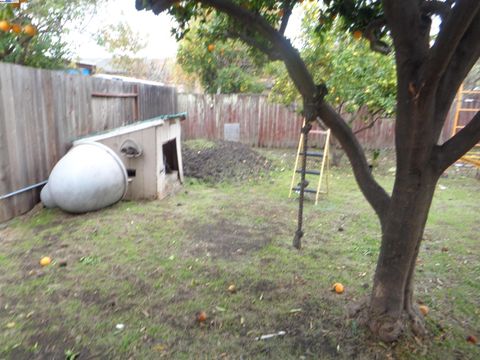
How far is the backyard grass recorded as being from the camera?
280cm

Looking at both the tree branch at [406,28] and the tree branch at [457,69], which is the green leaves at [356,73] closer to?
the tree branch at [457,69]

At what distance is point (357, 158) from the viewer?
115 inches

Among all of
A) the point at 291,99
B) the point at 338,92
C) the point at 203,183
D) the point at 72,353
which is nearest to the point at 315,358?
the point at 72,353

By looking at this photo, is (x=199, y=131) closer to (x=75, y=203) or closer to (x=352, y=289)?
(x=75, y=203)

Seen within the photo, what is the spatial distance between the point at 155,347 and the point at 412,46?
262 centimetres

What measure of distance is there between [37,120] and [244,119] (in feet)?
32.4

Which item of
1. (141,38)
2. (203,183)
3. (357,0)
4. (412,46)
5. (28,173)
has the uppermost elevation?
(141,38)

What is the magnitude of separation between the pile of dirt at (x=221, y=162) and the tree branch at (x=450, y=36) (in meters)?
6.83

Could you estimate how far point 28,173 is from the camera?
5.71 meters

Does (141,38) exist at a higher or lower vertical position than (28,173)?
higher

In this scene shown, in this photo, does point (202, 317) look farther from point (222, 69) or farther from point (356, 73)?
point (222, 69)

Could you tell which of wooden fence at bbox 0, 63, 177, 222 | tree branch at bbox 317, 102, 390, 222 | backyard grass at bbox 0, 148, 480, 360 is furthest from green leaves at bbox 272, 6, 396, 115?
tree branch at bbox 317, 102, 390, 222

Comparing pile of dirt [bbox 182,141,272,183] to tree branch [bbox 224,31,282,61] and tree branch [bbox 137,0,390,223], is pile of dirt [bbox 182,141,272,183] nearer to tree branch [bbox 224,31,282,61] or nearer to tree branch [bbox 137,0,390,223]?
tree branch [bbox 224,31,282,61]

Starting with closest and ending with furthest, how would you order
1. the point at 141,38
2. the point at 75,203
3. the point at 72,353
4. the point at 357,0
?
the point at 72,353 → the point at 357,0 → the point at 75,203 → the point at 141,38
